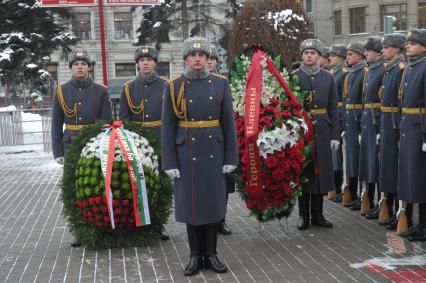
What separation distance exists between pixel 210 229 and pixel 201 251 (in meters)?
0.26

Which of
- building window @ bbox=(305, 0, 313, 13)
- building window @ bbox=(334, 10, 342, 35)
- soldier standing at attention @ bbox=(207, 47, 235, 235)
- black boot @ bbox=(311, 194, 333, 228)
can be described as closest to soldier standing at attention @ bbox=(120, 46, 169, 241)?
soldier standing at attention @ bbox=(207, 47, 235, 235)

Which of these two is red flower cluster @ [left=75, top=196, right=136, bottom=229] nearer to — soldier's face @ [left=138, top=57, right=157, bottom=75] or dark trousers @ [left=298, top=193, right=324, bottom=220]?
soldier's face @ [left=138, top=57, right=157, bottom=75]

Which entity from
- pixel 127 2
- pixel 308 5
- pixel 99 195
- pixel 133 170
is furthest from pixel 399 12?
pixel 99 195

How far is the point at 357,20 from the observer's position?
4562 centimetres

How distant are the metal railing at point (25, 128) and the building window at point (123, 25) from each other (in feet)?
115

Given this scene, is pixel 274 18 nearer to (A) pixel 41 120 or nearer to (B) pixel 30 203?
(A) pixel 41 120

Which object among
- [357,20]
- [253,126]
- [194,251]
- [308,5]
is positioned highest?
[308,5]

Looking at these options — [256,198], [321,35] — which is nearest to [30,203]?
[256,198]

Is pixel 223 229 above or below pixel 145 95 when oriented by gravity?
below

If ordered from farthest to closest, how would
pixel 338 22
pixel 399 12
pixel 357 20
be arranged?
pixel 338 22 → pixel 357 20 → pixel 399 12

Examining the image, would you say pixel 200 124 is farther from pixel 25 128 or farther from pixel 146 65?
pixel 25 128

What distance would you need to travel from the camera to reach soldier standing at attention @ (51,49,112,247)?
728 centimetres

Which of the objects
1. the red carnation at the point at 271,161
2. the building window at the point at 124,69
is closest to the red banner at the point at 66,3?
the red carnation at the point at 271,161

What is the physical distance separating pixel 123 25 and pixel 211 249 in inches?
1933
